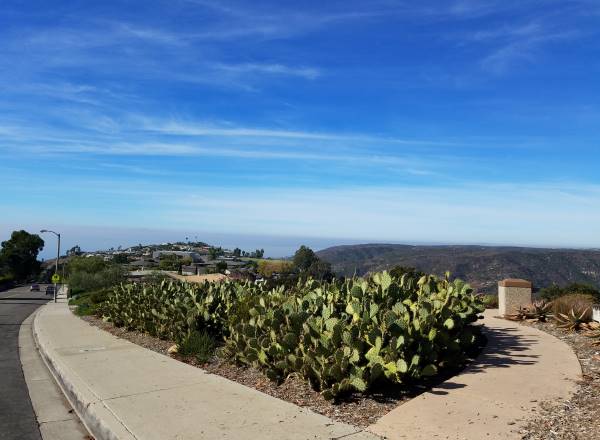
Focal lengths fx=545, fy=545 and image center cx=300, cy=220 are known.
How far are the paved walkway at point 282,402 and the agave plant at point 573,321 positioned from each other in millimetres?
984

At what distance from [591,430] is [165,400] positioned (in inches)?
186

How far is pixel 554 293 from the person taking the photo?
17.2 metres

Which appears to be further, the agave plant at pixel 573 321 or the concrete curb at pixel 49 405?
the agave plant at pixel 573 321

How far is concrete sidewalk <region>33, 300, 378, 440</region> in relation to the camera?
547cm

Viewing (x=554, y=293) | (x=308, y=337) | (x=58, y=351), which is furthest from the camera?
(x=554, y=293)

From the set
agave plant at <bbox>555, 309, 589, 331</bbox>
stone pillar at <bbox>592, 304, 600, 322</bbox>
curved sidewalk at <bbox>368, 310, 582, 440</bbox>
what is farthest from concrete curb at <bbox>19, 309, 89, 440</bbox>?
stone pillar at <bbox>592, 304, 600, 322</bbox>

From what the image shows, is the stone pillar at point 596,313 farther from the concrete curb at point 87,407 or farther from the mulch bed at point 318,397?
the concrete curb at point 87,407

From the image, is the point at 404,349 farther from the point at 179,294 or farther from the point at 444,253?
the point at 444,253

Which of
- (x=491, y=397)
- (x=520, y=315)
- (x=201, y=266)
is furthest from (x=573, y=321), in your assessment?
(x=201, y=266)

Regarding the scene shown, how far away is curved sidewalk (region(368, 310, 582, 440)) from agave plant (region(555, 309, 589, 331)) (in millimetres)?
1740

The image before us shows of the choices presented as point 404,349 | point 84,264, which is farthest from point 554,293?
point 84,264

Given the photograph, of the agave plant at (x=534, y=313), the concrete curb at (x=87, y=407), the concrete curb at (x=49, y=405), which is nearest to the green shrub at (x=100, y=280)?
the concrete curb at (x=49, y=405)

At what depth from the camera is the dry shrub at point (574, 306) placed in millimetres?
10727

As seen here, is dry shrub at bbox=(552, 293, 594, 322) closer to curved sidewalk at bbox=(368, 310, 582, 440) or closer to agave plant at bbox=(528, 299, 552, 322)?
agave plant at bbox=(528, 299, 552, 322)
